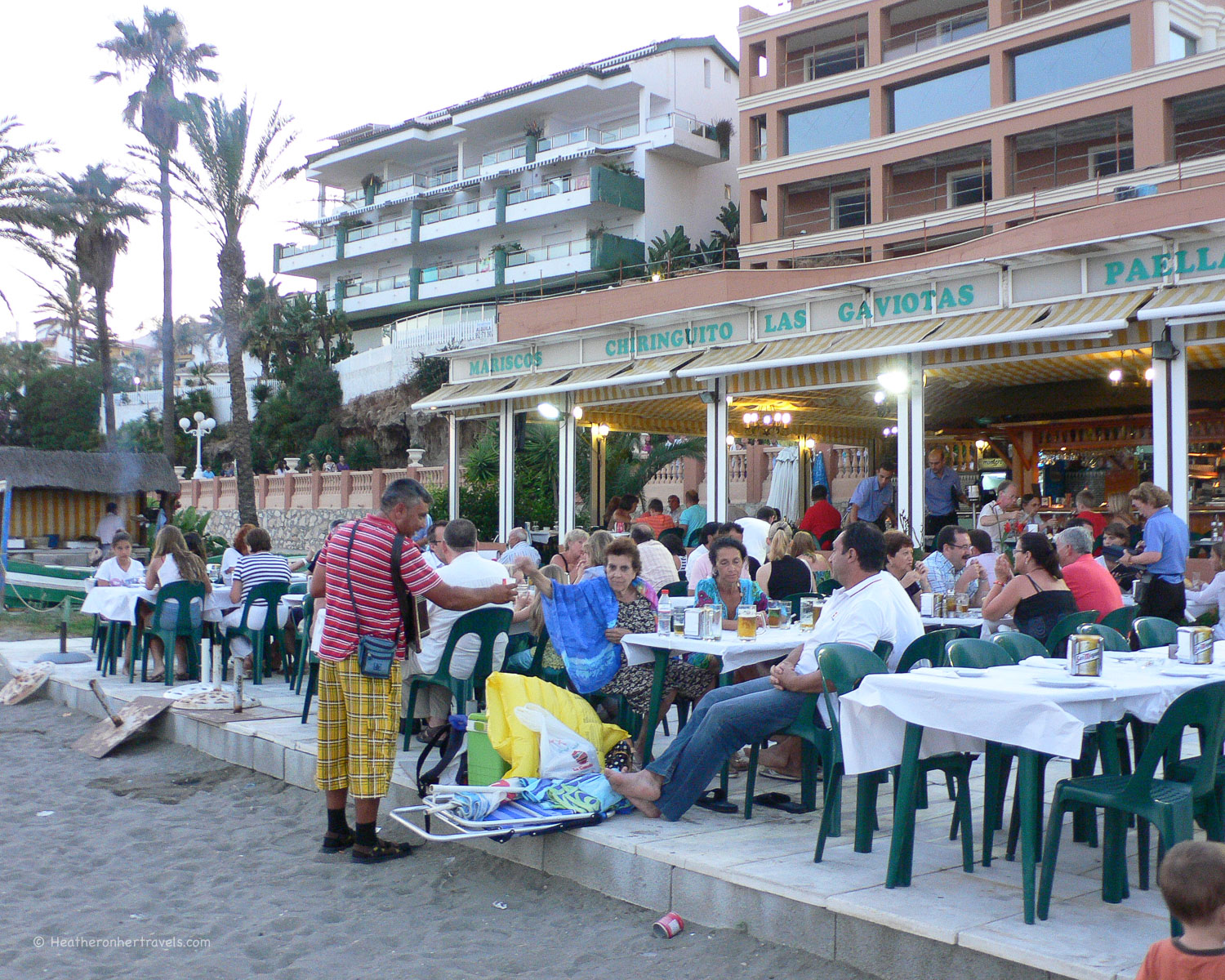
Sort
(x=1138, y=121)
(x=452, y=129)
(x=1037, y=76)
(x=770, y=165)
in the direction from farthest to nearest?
(x=452, y=129) → (x=770, y=165) → (x=1037, y=76) → (x=1138, y=121)

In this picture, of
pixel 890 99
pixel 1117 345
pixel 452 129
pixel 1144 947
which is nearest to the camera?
pixel 1144 947

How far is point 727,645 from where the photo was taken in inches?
204

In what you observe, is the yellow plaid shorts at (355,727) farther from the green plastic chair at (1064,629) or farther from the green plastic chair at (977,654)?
the green plastic chair at (1064,629)

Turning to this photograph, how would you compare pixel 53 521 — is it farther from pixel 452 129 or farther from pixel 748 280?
pixel 452 129

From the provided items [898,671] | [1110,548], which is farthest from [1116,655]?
[1110,548]

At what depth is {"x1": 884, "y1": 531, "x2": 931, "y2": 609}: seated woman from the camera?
6963 millimetres

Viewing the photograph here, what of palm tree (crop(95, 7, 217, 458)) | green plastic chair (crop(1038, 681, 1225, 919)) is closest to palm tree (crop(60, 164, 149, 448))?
palm tree (crop(95, 7, 217, 458))

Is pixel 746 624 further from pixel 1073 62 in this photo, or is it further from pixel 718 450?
pixel 1073 62

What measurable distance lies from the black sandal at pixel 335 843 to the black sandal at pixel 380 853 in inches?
7.1

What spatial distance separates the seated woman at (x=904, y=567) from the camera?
22.8 feet

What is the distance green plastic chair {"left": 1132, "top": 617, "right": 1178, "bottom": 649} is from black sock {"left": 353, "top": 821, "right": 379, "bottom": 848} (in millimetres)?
3765

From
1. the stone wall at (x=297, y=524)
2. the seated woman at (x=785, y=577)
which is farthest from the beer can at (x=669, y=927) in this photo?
the stone wall at (x=297, y=524)

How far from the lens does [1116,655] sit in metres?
4.70

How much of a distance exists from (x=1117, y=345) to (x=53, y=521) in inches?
Result: 836
